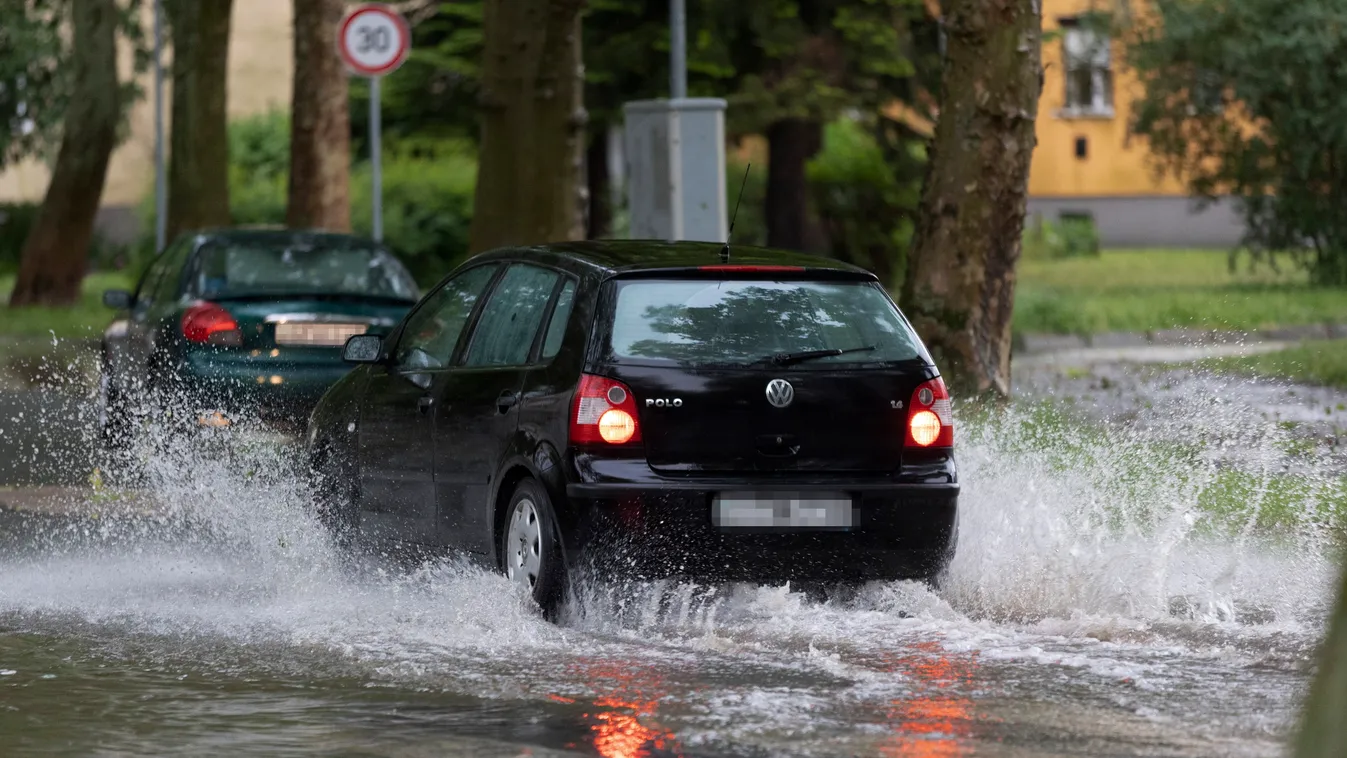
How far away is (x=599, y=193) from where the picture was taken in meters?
33.2

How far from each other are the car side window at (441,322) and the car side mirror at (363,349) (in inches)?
4.3

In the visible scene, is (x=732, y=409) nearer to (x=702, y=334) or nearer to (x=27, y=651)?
(x=702, y=334)

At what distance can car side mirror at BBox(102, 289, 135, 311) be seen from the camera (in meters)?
15.8

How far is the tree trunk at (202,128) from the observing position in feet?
100

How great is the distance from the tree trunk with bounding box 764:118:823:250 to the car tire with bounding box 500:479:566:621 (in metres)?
22.4

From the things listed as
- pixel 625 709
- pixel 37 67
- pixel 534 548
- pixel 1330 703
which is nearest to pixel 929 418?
pixel 534 548

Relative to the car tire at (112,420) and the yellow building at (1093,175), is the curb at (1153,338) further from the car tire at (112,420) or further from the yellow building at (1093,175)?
the yellow building at (1093,175)

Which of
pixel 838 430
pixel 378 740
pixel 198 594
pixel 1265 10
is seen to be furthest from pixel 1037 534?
pixel 1265 10

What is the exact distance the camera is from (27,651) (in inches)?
334

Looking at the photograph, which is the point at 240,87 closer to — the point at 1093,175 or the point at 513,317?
the point at 1093,175

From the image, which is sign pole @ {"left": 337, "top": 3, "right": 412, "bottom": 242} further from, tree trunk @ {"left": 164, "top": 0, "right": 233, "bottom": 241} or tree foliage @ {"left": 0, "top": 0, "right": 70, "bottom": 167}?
tree foliage @ {"left": 0, "top": 0, "right": 70, "bottom": 167}

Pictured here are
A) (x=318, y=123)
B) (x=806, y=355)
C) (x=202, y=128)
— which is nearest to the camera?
(x=806, y=355)

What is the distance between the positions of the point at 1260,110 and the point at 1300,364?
40.0ft

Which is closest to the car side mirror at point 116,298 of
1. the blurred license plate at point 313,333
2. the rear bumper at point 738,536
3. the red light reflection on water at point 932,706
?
the blurred license plate at point 313,333
